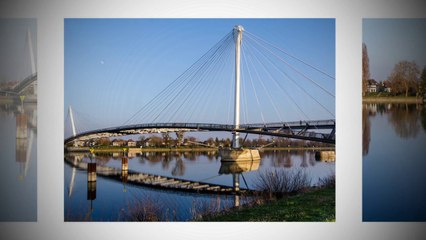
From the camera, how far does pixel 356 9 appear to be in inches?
191

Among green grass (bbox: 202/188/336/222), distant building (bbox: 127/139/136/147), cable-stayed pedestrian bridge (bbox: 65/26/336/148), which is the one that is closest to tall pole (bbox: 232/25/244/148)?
cable-stayed pedestrian bridge (bbox: 65/26/336/148)

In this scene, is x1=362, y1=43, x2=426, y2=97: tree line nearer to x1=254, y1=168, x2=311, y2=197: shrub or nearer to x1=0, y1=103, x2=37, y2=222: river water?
x1=254, y1=168, x2=311, y2=197: shrub

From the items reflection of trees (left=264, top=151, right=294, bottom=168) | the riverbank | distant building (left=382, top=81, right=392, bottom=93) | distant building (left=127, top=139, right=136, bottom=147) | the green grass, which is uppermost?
distant building (left=382, top=81, right=392, bottom=93)

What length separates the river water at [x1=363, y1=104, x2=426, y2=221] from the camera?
4879mm

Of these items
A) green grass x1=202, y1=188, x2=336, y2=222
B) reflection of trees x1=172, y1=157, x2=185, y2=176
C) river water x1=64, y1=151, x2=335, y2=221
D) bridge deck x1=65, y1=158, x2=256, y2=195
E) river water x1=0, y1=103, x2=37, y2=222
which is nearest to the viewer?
river water x1=0, y1=103, x2=37, y2=222

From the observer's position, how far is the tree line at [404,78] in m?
4.88

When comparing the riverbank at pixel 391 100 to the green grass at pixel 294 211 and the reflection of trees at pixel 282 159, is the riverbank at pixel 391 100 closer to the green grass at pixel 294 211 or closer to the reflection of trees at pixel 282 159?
the green grass at pixel 294 211

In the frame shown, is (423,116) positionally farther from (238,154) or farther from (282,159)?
(238,154)

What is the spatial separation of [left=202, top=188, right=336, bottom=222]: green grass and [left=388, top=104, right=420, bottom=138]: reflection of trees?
976 millimetres

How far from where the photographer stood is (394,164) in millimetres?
4992

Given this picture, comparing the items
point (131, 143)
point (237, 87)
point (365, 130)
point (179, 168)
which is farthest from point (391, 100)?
point (131, 143)

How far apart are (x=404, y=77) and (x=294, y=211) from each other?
186cm

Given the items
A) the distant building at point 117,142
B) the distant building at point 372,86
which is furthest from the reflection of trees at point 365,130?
the distant building at point 117,142

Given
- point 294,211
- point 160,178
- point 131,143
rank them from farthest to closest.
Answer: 1. point 160,178
2. point 131,143
3. point 294,211
